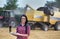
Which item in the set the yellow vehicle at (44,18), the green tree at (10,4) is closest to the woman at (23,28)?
the yellow vehicle at (44,18)

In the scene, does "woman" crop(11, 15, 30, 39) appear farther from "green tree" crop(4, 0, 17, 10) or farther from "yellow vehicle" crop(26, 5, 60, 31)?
"green tree" crop(4, 0, 17, 10)

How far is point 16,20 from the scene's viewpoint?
49.1 feet

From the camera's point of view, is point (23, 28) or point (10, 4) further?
point (10, 4)

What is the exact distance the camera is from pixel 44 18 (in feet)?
45.4

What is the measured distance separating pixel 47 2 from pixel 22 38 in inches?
439

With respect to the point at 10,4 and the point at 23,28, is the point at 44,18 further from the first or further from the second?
the point at 23,28

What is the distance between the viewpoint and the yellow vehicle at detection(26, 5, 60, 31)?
13.6m

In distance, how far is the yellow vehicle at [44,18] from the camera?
13611 millimetres

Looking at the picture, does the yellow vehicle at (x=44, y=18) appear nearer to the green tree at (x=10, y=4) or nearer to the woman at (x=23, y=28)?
the green tree at (x=10, y=4)

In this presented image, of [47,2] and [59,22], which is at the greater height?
[47,2]

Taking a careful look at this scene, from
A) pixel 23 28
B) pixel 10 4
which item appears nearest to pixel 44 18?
pixel 10 4

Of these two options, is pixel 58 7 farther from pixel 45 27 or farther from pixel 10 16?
pixel 10 16

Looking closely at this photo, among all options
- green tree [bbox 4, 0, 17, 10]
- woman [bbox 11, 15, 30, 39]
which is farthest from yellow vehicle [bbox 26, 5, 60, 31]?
woman [bbox 11, 15, 30, 39]

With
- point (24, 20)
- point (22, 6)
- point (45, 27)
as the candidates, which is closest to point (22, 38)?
point (24, 20)
